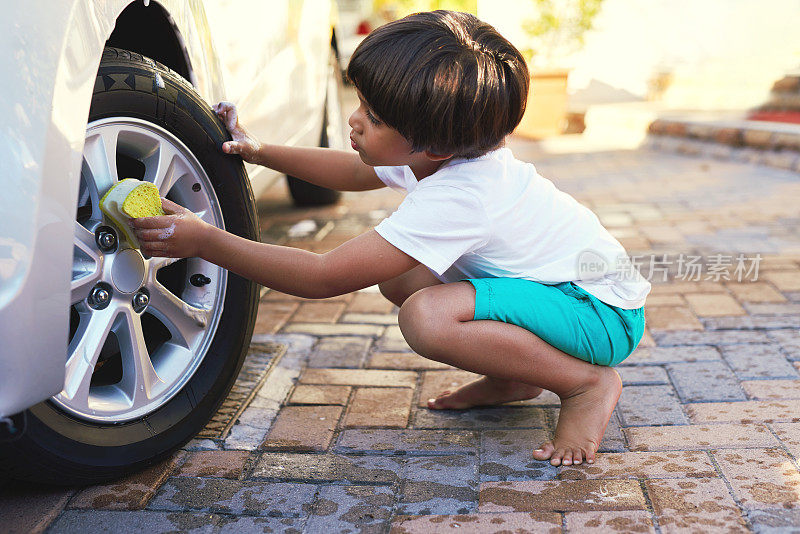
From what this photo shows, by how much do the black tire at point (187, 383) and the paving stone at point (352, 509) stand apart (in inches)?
14.5

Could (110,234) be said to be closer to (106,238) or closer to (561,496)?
(106,238)

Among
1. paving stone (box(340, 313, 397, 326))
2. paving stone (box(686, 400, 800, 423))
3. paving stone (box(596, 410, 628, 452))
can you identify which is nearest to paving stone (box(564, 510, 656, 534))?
paving stone (box(596, 410, 628, 452))

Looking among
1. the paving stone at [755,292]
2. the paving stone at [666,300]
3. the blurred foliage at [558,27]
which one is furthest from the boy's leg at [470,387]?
the blurred foliage at [558,27]

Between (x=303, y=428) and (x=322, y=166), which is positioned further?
(x=322, y=166)

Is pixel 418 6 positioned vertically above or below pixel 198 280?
below

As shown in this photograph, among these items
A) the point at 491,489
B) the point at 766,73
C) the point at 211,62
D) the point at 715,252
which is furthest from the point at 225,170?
the point at 766,73

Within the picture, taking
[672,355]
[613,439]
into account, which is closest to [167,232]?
[613,439]

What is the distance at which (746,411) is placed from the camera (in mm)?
1922

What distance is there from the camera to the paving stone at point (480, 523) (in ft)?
4.76

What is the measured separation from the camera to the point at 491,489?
5.26 ft

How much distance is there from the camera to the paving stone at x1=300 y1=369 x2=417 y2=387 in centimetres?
219

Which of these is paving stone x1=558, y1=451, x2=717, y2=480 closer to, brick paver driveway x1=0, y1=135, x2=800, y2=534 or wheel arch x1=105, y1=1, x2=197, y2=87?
brick paver driveway x1=0, y1=135, x2=800, y2=534

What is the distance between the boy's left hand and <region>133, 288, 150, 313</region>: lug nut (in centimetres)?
15

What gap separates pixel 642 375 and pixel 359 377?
31.7 inches
